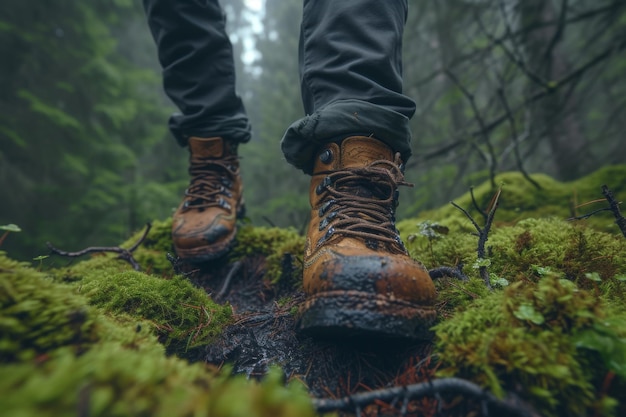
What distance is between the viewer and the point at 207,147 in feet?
7.84

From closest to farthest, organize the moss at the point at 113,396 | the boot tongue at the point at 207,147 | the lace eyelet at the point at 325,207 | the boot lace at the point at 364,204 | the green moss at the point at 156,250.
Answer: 1. the moss at the point at 113,396
2. the boot lace at the point at 364,204
3. the lace eyelet at the point at 325,207
4. the green moss at the point at 156,250
5. the boot tongue at the point at 207,147

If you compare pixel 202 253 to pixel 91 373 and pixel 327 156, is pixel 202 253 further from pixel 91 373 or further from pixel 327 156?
pixel 91 373

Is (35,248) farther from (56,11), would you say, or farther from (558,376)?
(558,376)

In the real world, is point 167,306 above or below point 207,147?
below

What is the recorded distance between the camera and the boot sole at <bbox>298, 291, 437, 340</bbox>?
101 centimetres

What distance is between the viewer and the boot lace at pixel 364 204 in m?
1.36

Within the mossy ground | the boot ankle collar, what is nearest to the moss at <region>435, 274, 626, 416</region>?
the mossy ground

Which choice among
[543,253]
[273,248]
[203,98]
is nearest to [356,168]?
[543,253]

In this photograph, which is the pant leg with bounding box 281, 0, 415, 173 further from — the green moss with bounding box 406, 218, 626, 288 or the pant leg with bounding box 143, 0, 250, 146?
the pant leg with bounding box 143, 0, 250, 146

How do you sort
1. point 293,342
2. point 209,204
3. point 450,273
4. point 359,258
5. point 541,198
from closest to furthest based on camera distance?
point 359,258 → point 293,342 → point 450,273 → point 209,204 → point 541,198

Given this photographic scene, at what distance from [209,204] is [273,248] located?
555mm

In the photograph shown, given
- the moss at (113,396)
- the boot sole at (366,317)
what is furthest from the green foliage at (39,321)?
the boot sole at (366,317)

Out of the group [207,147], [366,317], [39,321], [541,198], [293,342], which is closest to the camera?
[39,321]

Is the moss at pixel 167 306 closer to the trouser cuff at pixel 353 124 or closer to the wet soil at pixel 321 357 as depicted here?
the wet soil at pixel 321 357
